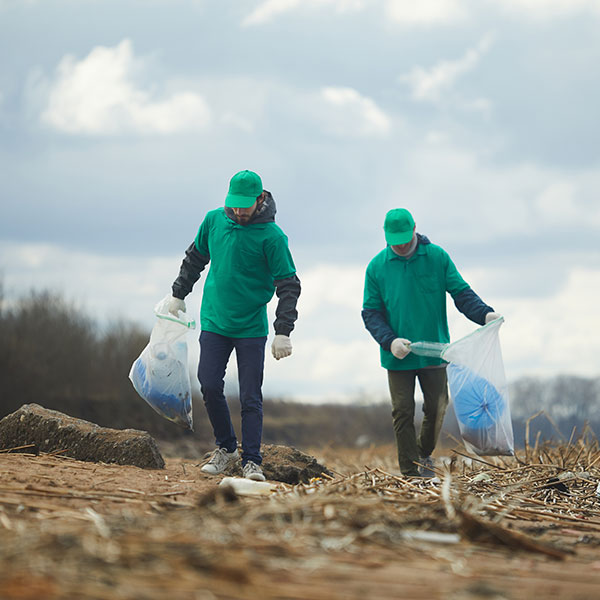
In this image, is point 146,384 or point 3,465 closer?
point 3,465

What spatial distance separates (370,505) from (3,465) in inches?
122

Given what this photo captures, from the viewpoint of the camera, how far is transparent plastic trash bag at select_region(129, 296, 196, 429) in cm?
590

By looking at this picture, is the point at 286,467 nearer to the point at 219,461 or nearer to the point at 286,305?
the point at 219,461

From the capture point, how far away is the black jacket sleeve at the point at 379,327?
19.9 ft

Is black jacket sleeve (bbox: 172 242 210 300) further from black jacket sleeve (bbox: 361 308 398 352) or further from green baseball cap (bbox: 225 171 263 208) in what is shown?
black jacket sleeve (bbox: 361 308 398 352)

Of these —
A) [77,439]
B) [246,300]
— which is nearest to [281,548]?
[246,300]

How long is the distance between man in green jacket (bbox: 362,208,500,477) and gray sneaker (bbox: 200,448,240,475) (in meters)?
1.35

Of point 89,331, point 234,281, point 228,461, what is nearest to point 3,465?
point 228,461

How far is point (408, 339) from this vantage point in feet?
20.2

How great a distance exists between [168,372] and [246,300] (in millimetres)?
903

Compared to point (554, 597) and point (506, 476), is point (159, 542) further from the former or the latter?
point (506, 476)

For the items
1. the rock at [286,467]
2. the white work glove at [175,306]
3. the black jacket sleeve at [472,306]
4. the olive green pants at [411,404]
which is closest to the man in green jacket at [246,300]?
the rock at [286,467]

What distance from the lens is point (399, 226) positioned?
6.07 metres

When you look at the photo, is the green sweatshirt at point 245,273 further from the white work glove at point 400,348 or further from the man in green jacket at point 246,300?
the white work glove at point 400,348
